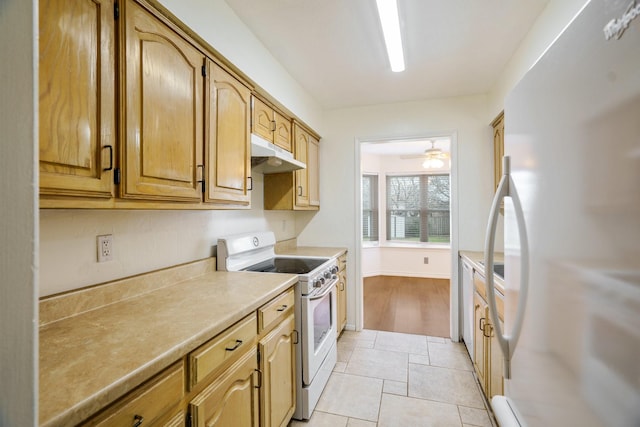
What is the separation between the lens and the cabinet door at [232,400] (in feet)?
3.39

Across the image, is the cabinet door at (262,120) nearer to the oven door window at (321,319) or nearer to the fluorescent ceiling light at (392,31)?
the fluorescent ceiling light at (392,31)

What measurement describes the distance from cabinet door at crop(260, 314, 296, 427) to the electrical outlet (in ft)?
2.65

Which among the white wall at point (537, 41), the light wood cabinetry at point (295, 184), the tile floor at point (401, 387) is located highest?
the white wall at point (537, 41)

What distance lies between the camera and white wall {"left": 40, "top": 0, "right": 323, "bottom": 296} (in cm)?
115

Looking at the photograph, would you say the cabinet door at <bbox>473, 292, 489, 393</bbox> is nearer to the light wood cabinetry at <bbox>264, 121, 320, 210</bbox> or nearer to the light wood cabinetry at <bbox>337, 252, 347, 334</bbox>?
the light wood cabinetry at <bbox>337, 252, 347, 334</bbox>

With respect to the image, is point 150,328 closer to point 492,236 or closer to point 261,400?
point 261,400

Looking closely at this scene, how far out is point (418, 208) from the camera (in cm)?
600

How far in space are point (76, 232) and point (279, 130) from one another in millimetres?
1650

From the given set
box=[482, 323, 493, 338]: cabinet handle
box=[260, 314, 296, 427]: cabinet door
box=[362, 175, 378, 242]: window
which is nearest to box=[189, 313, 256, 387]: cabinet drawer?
box=[260, 314, 296, 427]: cabinet door

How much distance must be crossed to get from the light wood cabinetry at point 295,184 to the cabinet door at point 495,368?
184 centimetres

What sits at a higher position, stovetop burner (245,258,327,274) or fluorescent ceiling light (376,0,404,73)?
fluorescent ceiling light (376,0,404,73)

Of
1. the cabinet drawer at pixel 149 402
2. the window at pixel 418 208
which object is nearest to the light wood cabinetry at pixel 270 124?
the cabinet drawer at pixel 149 402

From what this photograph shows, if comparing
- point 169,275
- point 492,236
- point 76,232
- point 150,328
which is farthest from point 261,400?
point 492,236

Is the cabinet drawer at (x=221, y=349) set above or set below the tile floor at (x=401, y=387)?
above
